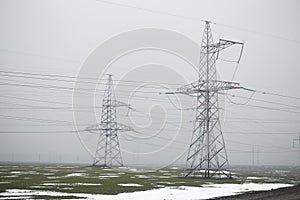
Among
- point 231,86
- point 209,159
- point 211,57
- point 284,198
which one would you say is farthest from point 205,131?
point 284,198

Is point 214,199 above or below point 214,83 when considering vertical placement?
below

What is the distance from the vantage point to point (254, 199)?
1086 inches

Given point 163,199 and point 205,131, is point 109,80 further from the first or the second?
point 163,199

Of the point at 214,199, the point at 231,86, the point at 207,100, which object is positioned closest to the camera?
the point at 214,199

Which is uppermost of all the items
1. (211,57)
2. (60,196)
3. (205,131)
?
(211,57)

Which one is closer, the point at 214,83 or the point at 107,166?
the point at 214,83

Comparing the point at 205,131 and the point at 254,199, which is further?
the point at 205,131

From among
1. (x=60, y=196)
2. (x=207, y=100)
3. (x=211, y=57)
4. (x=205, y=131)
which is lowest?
(x=60, y=196)

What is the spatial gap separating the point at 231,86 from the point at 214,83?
3158 millimetres

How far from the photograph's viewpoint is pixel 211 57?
51.4m

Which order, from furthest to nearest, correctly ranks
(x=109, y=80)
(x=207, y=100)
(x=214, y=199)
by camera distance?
(x=109, y=80)
(x=207, y=100)
(x=214, y=199)

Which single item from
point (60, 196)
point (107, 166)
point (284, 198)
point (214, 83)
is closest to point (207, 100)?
point (214, 83)

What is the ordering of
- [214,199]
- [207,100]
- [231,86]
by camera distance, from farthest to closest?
[207,100]
[231,86]
[214,199]

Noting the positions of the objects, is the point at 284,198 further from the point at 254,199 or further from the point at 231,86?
the point at 231,86
